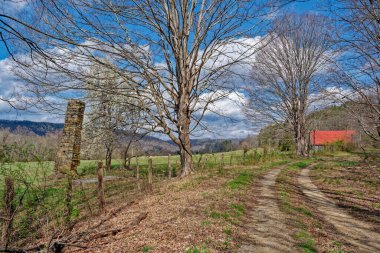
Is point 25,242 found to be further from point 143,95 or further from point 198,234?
point 143,95

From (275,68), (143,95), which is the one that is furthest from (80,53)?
(275,68)

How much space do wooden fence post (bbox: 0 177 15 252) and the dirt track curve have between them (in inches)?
290

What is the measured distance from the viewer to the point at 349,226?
8250mm

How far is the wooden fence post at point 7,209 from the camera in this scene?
6.39m

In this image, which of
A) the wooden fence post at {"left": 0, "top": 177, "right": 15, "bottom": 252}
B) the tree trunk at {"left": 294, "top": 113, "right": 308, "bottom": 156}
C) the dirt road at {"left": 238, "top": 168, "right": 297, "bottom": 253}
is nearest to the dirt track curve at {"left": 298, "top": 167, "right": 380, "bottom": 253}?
the dirt road at {"left": 238, "top": 168, "right": 297, "bottom": 253}

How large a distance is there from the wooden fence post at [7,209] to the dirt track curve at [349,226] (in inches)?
290

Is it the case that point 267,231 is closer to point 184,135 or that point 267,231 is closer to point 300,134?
point 184,135

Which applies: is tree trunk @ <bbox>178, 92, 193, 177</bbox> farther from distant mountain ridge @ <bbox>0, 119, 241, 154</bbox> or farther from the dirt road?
the dirt road

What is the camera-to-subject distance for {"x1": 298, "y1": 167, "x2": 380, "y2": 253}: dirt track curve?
6800 mm

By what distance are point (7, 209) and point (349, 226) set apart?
846 centimetres

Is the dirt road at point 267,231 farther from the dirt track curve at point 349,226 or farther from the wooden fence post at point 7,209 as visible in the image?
the wooden fence post at point 7,209

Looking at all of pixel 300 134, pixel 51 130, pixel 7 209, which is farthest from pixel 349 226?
pixel 300 134

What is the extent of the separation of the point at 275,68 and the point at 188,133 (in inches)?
845

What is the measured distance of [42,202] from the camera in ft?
25.9
